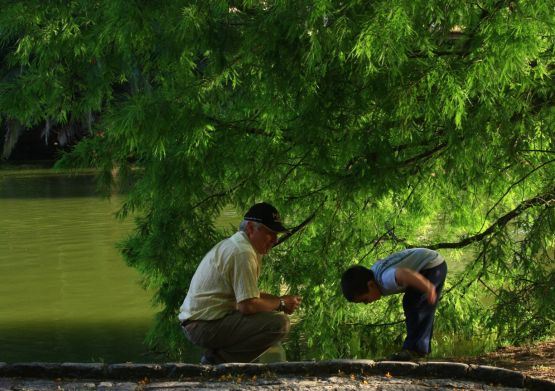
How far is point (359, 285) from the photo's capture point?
6.94m

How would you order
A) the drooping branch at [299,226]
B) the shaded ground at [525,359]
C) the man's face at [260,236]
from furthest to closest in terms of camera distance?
the drooping branch at [299,226], the shaded ground at [525,359], the man's face at [260,236]

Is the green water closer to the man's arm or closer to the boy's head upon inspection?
the man's arm

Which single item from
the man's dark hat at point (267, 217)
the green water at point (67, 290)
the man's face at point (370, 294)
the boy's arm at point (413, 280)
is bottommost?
the green water at point (67, 290)

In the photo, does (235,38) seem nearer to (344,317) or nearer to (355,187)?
(355,187)

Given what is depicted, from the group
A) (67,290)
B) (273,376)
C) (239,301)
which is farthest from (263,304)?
(67,290)

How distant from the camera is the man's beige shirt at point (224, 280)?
6574 mm

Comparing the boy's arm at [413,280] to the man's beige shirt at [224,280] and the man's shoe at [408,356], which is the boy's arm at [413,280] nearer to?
the man's shoe at [408,356]

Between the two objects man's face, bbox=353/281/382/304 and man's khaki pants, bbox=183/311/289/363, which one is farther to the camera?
man's face, bbox=353/281/382/304

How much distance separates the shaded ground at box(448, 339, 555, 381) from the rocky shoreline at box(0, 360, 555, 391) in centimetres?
138

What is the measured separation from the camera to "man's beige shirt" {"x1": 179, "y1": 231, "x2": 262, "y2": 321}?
21.6ft

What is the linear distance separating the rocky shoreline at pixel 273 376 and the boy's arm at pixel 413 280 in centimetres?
72

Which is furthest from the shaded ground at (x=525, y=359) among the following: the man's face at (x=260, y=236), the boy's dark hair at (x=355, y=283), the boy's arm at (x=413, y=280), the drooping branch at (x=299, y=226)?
the man's face at (x=260, y=236)

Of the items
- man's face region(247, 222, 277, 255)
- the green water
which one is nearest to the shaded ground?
man's face region(247, 222, 277, 255)

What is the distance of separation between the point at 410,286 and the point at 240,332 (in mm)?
1164
